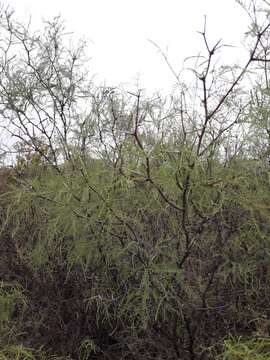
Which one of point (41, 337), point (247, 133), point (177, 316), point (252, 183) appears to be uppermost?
point (247, 133)

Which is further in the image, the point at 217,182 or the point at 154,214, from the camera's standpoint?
the point at 154,214

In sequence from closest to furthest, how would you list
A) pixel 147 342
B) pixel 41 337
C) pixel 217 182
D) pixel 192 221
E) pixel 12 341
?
pixel 217 182 < pixel 192 221 < pixel 147 342 < pixel 12 341 < pixel 41 337

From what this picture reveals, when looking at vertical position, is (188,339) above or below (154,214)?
below

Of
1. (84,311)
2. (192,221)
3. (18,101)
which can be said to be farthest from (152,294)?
(18,101)

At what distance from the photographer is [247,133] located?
2826mm

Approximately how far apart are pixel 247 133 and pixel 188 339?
1037 mm

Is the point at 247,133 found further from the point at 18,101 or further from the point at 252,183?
the point at 18,101

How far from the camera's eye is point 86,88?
15.8 ft

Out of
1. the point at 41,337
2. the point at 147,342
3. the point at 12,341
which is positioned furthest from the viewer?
the point at 41,337

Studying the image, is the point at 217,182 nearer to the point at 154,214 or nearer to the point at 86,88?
the point at 154,214

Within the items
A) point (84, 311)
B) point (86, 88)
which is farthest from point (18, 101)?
point (84, 311)

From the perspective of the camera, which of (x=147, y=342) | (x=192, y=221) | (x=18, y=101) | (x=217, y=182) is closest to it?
(x=217, y=182)

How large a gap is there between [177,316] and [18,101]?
2.48 m

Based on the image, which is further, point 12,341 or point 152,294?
point 12,341
